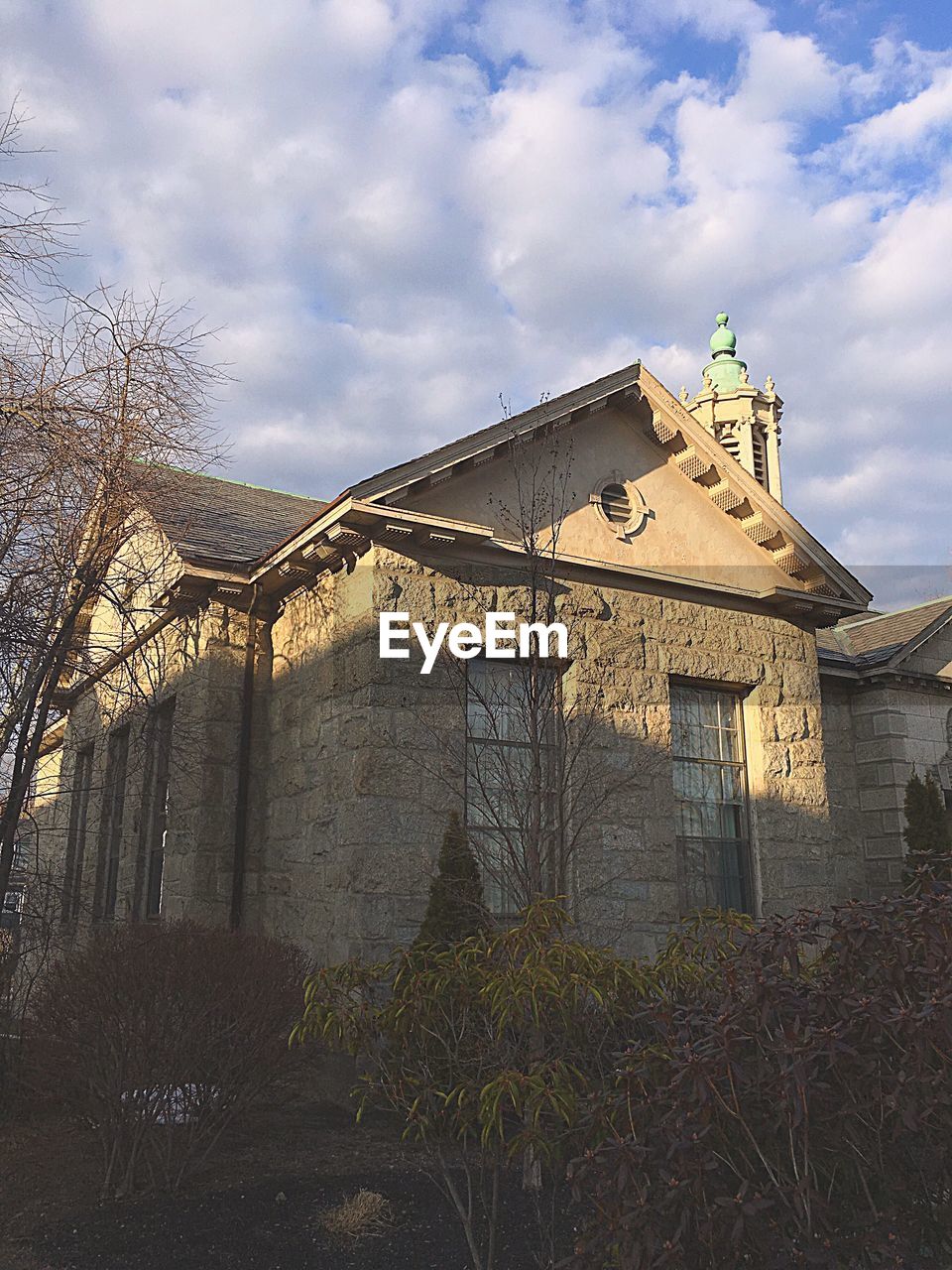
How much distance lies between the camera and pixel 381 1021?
4.88 metres

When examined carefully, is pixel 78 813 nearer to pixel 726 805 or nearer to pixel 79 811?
pixel 79 811

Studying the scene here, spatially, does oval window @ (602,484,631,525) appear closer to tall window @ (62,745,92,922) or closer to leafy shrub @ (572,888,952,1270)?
leafy shrub @ (572,888,952,1270)

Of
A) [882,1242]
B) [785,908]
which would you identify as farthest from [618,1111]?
[785,908]

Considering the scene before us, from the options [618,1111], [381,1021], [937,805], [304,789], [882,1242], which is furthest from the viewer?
[937,805]

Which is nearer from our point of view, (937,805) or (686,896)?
(686,896)

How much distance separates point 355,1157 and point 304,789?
3678mm

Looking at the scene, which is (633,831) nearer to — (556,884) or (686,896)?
(686,896)

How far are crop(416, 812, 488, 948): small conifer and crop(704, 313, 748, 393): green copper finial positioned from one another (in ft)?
94.8

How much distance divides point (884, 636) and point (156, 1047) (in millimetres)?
12238

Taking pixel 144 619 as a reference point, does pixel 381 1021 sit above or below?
below

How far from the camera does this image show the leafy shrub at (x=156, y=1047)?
6.12 m

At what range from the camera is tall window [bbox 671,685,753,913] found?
10.9 m

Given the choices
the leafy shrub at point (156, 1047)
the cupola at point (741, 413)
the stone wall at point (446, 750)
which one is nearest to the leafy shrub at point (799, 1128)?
the leafy shrub at point (156, 1047)

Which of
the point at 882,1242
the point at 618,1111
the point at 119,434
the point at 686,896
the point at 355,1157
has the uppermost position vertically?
the point at 119,434
